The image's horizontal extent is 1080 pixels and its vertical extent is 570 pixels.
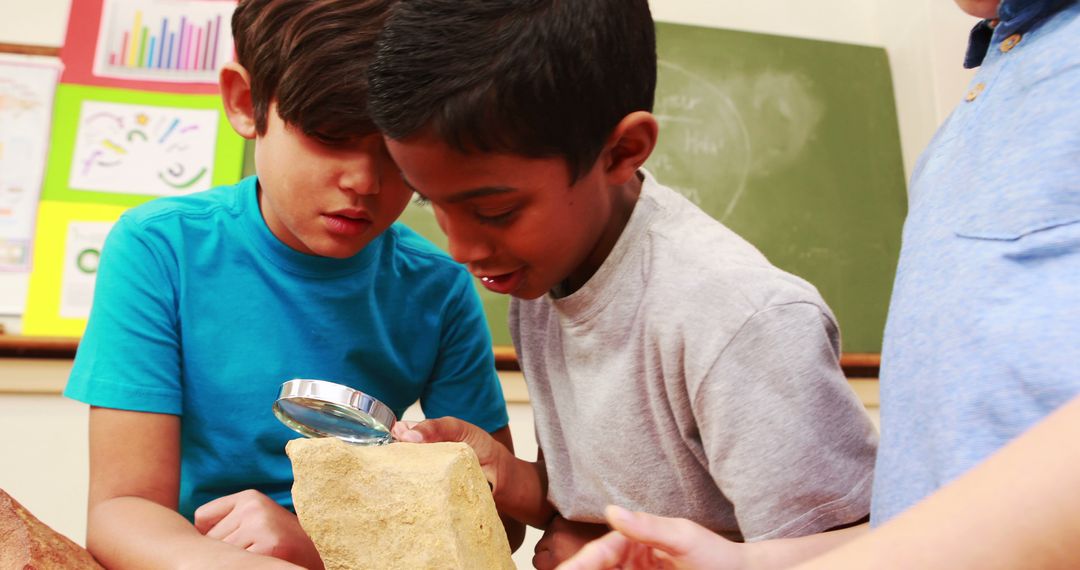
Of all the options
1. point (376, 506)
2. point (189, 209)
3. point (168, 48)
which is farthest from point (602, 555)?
point (168, 48)

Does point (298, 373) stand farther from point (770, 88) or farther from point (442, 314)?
point (770, 88)

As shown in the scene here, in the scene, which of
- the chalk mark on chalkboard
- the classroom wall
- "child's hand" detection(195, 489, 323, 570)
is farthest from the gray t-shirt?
the chalk mark on chalkboard

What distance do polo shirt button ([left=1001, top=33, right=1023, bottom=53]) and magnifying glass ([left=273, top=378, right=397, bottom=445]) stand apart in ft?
1.90

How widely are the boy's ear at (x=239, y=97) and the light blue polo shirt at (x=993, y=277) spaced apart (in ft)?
2.36

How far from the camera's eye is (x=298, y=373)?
1046mm

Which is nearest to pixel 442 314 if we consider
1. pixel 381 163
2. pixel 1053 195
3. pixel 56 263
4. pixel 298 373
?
pixel 298 373

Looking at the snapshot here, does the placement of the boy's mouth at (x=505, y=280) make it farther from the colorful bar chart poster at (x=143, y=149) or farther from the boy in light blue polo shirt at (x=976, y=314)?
the colorful bar chart poster at (x=143, y=149)

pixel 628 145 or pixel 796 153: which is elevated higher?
pixel 628 145

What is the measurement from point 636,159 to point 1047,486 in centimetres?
53

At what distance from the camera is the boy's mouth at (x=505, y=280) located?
852 mm

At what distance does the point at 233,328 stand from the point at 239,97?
10.9 inches

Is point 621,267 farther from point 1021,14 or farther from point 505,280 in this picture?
point 1021,14

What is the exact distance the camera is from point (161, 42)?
6.50 feet

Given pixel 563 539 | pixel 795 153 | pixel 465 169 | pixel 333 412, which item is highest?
pixel 465 169
